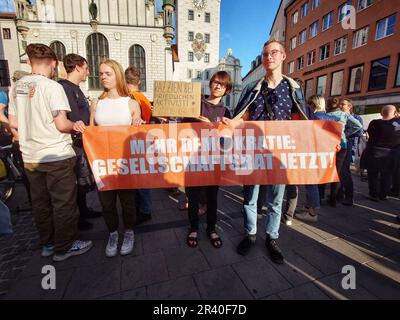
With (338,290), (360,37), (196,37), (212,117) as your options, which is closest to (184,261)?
(338,290)

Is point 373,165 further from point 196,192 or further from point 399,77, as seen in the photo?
point 399,77

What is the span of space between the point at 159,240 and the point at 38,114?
6.86ft

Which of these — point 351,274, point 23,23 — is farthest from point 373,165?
point 23,23

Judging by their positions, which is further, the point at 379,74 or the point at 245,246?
the point at 379,74

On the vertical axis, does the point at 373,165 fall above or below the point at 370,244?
above

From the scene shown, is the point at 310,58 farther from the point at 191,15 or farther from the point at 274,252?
the point at 191,15

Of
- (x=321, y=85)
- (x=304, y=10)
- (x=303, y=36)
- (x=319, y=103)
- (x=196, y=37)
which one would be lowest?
(x=319, y=103)

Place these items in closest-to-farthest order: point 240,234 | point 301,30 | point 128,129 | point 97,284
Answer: point 97,284 → point 128,129 → point 240,234 → point 301,30

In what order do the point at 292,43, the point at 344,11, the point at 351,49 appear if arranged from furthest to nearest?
the point at 292,43 → the point at 344,11 → the point at 351,49

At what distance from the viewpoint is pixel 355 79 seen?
1845cm

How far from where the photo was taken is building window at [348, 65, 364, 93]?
1784 cm

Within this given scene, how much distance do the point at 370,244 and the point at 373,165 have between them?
2.53 metres

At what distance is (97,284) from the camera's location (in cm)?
213

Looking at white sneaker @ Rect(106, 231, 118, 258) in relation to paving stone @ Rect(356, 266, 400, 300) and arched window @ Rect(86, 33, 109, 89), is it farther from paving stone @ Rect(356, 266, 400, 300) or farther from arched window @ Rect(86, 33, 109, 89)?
arched window @ Rect(86, 33, 109, 89)
